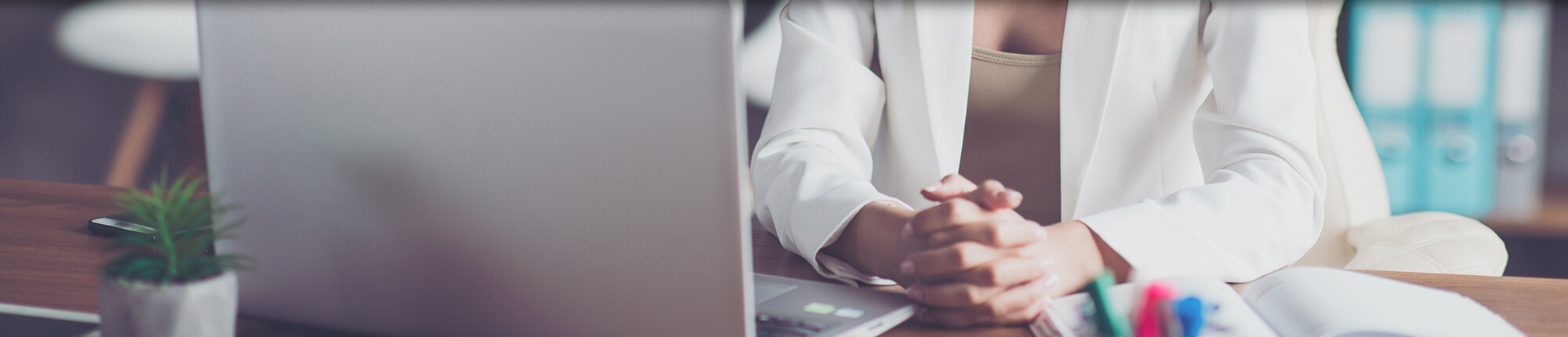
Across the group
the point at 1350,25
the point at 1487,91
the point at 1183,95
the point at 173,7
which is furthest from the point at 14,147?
the point at 1487,91

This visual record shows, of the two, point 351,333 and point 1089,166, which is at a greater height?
point 1089,166

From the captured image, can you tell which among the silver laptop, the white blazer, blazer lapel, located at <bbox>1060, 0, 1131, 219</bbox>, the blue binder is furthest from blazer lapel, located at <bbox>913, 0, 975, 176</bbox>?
the blue binder

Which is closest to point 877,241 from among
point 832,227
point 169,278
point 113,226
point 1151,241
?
point 832,227

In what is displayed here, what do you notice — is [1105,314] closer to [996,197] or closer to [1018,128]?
[996,197]

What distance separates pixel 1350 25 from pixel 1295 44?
98cm

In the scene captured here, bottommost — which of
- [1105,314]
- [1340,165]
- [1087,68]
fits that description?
[1105,314]

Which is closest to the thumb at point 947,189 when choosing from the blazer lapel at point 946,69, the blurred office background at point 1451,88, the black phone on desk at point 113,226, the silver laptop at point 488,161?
the silver laptop at point 488,161

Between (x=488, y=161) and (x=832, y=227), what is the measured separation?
34 cm

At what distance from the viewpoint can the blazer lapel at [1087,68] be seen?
3.47 feet

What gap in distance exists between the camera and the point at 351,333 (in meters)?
0.51

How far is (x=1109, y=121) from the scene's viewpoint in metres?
1.09

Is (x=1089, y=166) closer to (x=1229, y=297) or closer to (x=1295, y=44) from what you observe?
(x=1295, y=44)

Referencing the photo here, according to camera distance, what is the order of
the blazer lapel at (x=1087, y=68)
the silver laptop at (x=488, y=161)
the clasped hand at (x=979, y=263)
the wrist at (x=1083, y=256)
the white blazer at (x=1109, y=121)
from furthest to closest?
1. the blazer lapel at (x=1087, y=68)
2. the white blazer at (x=1109, y=121)
3. the wrist at (x=1083, y=256)
4. the clasped hand at (x=979, y=263)
5. the silver laptop at (x=488, y=161)

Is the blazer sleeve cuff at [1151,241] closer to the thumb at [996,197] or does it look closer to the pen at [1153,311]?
the thumb at [996,197]
